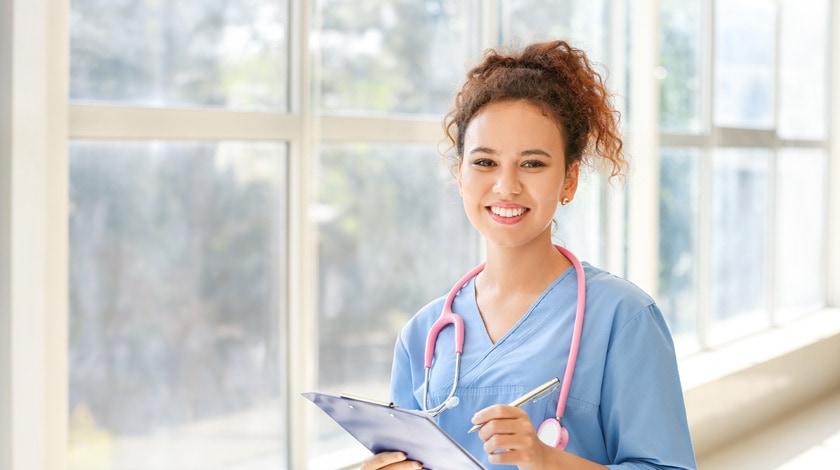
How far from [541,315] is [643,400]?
18cm

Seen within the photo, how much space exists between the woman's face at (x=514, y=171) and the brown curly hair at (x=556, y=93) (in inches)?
0.8

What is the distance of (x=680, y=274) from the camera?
4.26 m

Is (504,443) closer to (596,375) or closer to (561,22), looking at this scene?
(596,375)

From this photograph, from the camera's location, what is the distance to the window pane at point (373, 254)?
103 inches

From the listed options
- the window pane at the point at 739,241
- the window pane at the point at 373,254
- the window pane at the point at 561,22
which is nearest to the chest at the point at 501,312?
the window pane at the point at 373,254

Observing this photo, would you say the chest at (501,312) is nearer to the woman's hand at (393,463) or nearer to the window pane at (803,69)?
the woman's hand at (393,463)

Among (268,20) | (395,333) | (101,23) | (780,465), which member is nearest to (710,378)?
(780,465)

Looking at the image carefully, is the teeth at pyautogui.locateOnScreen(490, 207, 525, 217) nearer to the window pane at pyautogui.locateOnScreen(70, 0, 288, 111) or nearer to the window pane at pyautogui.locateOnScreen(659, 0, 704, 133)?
the window pane at pyautogui.locateOnScreen(70, 0, 288, 111)

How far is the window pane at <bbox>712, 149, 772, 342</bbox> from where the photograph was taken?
15.1 ft

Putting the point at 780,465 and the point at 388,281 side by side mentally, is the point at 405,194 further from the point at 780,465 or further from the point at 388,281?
the point at 780,465

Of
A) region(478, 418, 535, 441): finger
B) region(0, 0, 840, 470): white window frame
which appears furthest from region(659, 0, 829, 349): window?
region(478, 418, 535, 441): finger

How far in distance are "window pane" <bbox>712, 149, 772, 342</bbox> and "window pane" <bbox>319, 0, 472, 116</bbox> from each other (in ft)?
6.17

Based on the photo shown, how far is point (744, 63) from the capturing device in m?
4.77

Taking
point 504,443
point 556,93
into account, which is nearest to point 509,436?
point 504,443
